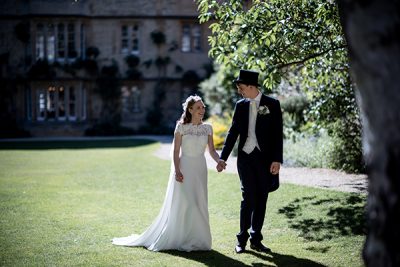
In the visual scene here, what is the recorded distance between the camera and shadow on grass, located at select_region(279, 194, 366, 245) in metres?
6.90

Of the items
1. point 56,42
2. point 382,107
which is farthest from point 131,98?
point 382,107

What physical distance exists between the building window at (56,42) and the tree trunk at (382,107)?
27921mm

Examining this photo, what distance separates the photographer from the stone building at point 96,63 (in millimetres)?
28453

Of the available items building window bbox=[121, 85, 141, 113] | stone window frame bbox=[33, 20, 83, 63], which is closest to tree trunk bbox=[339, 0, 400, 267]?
building window bbox=[121, 85, 141, 113]

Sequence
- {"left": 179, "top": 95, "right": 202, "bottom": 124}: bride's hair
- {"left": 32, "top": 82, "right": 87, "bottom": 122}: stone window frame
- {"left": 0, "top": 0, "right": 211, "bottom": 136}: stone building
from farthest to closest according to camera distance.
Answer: {"left": 32, "top": 82, "right": 87, "bottom": 122}: stone window frame → {"left": 0, "top": 0, "right": 211, "bottom": 136}: stone building → {"left": 179, "top": 95, "right": 202, "bottom": 124}: bride's hair

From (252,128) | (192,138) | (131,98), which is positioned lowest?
(192,138)

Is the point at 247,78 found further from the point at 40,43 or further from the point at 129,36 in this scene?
the point at 40,43

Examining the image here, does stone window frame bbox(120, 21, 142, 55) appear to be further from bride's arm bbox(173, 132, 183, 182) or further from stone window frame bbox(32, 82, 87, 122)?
bride's arm bbox(173, 132, 183, 182)

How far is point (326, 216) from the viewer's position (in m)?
7.78

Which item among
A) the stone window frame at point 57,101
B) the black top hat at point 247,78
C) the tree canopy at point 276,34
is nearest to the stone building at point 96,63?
the stone window frame at point 57,101

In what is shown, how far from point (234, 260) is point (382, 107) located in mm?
3585

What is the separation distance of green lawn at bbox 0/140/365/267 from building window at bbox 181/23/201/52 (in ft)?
55.2

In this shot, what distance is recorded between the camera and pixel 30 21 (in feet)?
93.1

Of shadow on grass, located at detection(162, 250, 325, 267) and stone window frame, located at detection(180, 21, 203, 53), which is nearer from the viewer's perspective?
shadow on grass, located at detection(162, 250, 325, 267)
